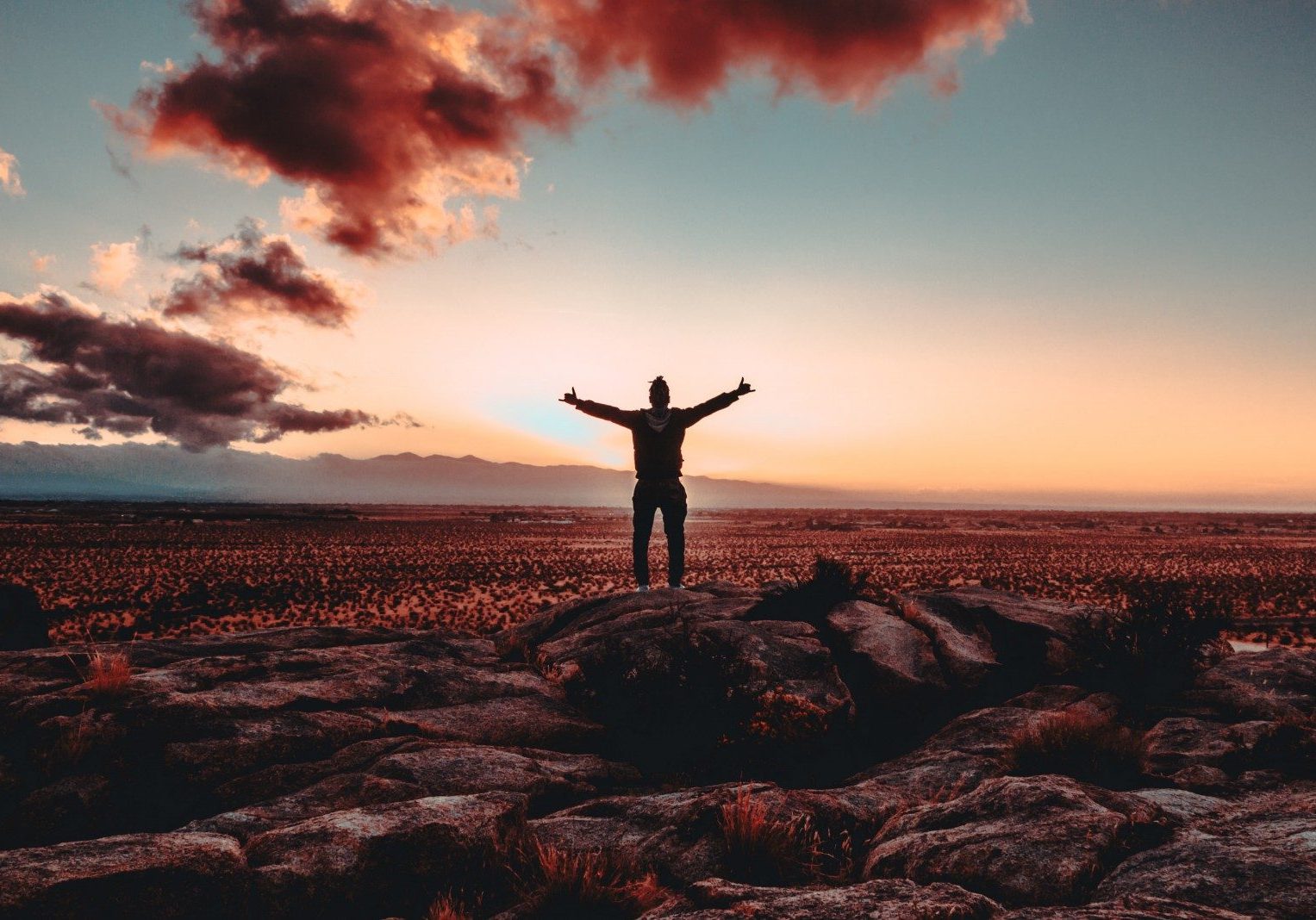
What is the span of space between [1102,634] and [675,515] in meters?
6.60

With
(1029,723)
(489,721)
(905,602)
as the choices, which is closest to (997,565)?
(905,602)

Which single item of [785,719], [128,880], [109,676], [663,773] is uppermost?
[109,676]

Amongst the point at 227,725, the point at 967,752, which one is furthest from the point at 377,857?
the point at 967,752

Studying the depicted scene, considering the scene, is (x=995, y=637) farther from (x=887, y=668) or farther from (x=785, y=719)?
(x=785, y=719)

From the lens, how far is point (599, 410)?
38.1 feet

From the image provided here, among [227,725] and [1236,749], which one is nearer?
[1236,749]

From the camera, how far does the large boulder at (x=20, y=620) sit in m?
10.5

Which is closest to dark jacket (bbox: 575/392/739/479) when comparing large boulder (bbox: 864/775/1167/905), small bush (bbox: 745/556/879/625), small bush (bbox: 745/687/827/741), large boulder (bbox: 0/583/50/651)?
small bush (bbox: 745/556/879/625)

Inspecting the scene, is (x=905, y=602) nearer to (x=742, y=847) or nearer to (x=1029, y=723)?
(x=1029, y=723)

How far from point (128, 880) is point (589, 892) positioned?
2661mm

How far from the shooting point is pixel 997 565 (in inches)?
1751

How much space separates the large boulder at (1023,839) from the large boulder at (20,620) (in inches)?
501

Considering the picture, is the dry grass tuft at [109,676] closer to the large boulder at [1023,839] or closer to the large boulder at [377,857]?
the large boulder at [377,857]

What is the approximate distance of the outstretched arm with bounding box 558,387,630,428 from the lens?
11.6 meters
